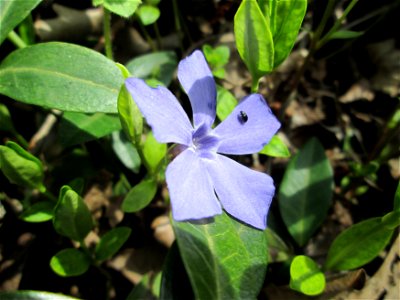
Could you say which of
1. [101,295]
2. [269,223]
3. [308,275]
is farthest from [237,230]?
[101,295]

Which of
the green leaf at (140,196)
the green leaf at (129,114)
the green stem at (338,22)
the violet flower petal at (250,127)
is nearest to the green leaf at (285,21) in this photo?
the violet flower petal at (250,127)

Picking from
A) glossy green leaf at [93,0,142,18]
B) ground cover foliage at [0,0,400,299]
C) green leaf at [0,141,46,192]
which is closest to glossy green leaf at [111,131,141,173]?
ground cover foliage at [0,0,400,299]

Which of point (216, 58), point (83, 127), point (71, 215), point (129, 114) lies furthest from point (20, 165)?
point (216, 58)

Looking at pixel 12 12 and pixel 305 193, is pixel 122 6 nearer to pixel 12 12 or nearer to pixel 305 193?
pixel 12 12

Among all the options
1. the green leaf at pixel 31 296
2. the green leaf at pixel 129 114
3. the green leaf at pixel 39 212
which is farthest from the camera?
the green leaf at pixel 39 212

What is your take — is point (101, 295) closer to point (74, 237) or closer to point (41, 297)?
point (74, 237)

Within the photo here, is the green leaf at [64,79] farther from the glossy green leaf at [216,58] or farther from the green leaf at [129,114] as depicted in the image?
the glossy green leaf at [216,58]
